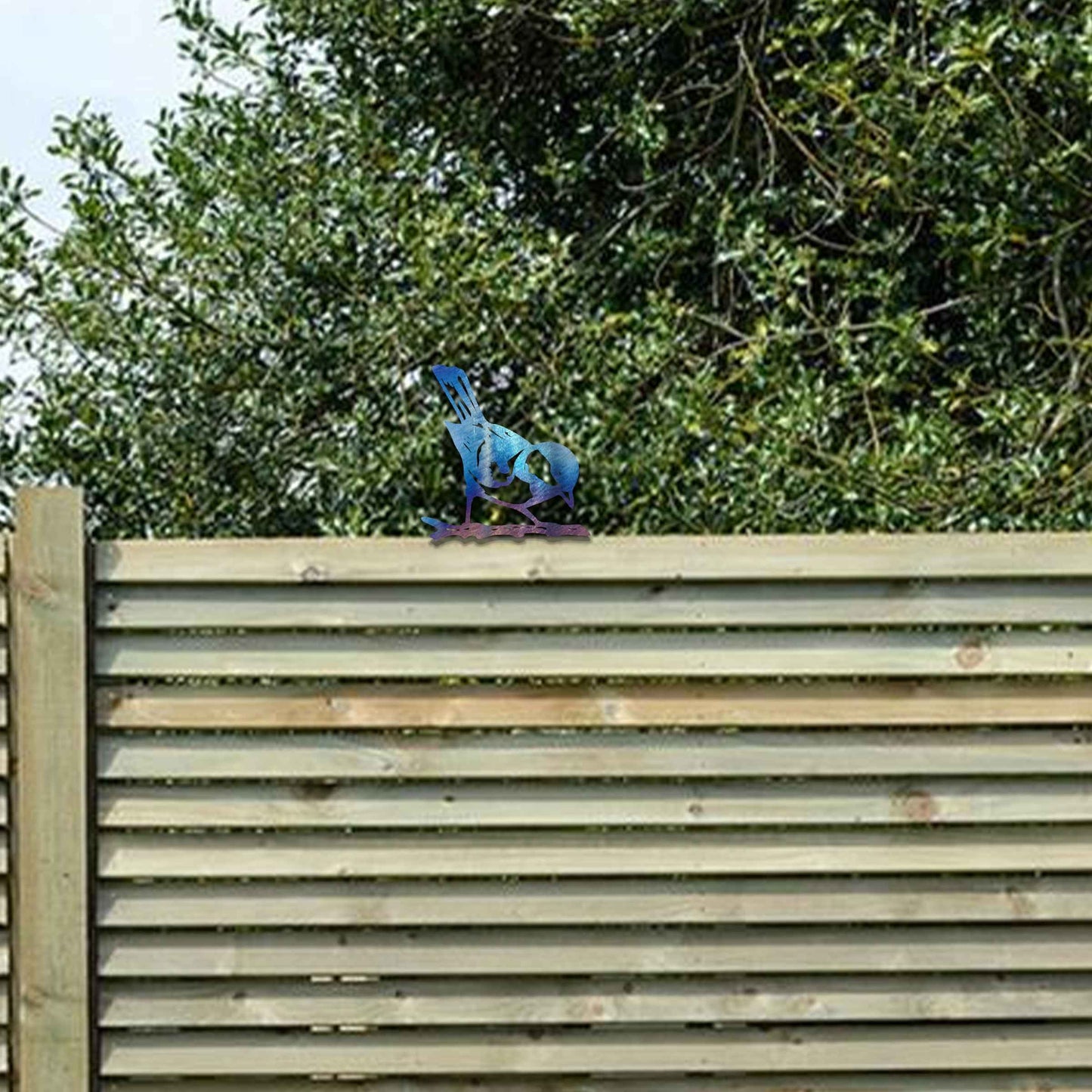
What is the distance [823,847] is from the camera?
4.23 metres

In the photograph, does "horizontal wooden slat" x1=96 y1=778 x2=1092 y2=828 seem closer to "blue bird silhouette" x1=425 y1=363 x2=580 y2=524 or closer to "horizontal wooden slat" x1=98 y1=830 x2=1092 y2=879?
"horizontal wooden slat" x1=98 y1=830 x2=1092 y2=879

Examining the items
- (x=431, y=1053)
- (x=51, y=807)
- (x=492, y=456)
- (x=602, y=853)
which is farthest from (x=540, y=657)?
(x=51, y=807)

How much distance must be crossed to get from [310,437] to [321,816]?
102 inches

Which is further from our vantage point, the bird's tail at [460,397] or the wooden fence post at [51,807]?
the bird's tail at [460,397]

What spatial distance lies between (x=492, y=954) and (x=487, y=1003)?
0.30 ft

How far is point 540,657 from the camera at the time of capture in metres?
4.21

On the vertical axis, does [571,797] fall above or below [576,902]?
above

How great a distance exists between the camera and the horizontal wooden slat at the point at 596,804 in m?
4.21

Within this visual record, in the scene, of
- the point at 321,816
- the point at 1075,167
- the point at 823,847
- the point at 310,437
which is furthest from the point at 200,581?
the point at 1075,167

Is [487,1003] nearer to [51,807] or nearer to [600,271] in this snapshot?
[51,807]

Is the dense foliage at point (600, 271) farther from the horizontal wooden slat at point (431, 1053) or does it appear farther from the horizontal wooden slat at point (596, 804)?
the horizontal wooden slat at point (431, 1053)

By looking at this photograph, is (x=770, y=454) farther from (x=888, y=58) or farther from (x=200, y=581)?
(x=200, y=581)

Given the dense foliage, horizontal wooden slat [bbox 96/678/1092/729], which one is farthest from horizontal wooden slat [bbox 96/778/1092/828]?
the dense foliage

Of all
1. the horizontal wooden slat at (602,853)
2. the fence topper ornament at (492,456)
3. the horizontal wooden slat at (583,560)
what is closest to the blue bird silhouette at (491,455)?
the fence topper ornament at (492,456)
